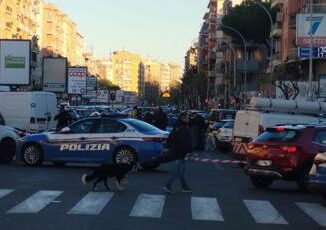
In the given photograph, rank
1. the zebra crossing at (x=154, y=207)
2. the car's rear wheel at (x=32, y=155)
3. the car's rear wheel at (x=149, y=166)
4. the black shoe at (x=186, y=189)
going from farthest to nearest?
the car's rear wheel at (x=32, y=155)
the car's rear wheel at (x=149, y=166)
the black shoe at (x=186, y=189)
the zebra crossing at (x=154, y=207)

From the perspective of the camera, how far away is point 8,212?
1232cm

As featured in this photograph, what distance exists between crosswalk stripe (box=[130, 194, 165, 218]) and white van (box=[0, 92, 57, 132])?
19350mm

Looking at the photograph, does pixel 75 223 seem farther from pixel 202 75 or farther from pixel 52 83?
pixel 202 75

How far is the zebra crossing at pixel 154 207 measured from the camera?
1244 cm

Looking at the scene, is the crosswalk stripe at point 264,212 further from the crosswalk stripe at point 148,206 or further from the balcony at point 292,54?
the balcony at point 292,54

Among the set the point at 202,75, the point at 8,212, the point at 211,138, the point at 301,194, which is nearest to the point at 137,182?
the point at 301,194

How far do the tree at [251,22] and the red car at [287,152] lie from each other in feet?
205

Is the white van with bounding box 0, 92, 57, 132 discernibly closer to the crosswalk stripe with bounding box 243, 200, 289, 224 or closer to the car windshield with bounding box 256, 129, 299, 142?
the car windshield with bounding box 256, 129, 299, 142

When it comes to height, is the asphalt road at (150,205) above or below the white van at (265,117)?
below

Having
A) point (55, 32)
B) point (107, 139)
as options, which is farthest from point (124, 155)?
point (55, 32)

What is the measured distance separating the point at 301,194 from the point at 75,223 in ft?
23.3

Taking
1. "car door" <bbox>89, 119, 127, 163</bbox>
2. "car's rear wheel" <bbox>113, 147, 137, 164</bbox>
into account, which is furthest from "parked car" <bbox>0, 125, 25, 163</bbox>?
"car's rear wheel" <bbox>113, 147, 137, 164</bbox>

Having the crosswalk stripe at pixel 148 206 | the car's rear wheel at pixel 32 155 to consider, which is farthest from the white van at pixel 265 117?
the crosswalk stripe at pixel 148 206

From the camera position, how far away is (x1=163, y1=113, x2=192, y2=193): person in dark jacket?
634 inches
